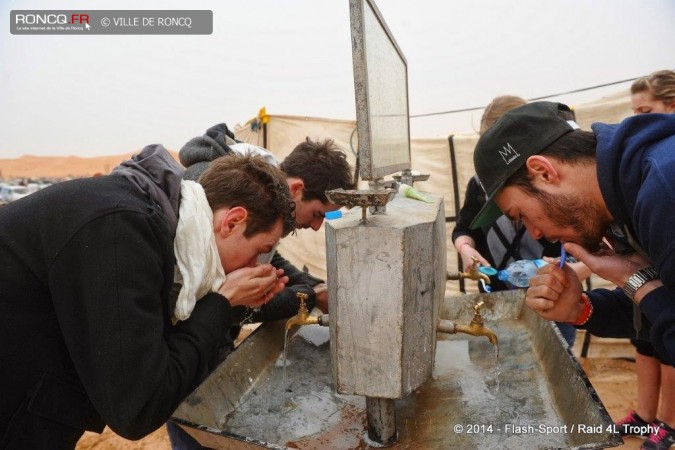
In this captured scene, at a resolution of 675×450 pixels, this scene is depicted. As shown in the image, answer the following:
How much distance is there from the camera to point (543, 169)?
4.07 ft

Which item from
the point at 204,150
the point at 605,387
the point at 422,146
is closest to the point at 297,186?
the point at 204,150

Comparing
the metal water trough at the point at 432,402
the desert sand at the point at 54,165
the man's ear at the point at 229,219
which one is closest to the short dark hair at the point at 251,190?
the man's ear at the point at 229,219

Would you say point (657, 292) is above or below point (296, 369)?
above

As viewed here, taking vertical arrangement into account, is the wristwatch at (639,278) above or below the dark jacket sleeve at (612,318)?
above

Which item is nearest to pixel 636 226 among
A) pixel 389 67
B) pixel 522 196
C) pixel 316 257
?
pixel 522 196

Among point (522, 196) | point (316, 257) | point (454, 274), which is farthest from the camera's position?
point (316, 257)

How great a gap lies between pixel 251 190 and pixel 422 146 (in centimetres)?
398

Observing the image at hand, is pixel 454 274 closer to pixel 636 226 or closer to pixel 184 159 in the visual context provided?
pixel 636 226

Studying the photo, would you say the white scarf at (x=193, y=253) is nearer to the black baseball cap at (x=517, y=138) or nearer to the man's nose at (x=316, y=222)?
the black baseball cap at (x=517, y=138)

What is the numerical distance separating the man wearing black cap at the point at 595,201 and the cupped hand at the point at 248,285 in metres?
0.71

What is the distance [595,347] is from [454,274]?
3.40m

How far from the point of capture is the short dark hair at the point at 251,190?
1.32 meters

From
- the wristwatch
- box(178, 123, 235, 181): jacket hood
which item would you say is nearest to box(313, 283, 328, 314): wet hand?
box(178, 123, 235, 181): jacket hood

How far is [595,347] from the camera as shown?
4.60m
